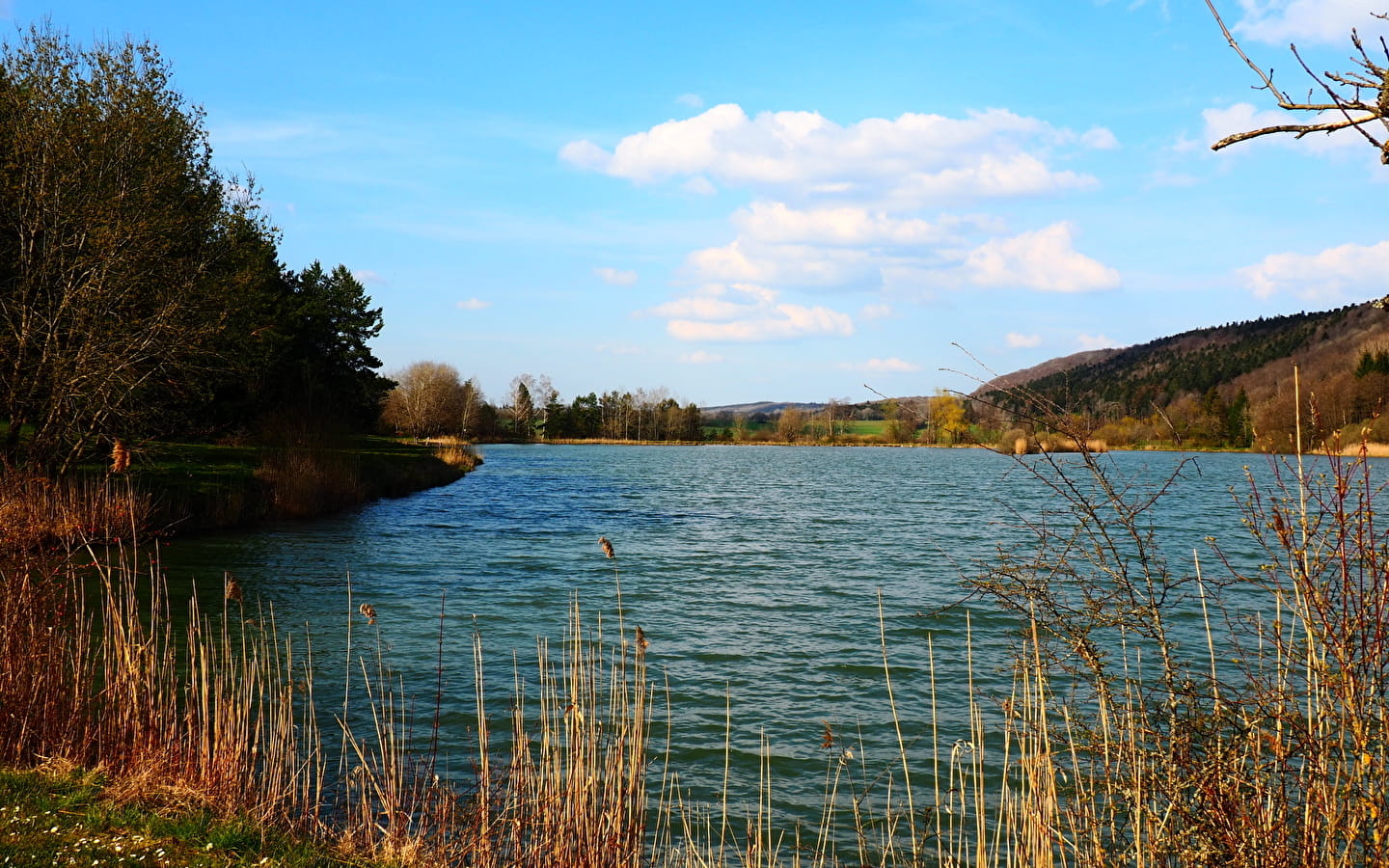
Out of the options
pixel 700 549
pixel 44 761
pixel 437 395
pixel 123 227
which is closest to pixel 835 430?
pixel 437 395

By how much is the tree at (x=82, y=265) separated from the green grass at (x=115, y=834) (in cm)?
1376

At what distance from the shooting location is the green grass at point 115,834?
5156 mm

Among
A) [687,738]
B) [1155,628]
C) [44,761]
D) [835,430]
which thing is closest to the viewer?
[1155,628]

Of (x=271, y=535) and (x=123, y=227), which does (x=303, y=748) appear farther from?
(x=271, y=535)

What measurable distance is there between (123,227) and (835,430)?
13581 centimetres

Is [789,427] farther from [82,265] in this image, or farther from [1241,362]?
[82,265]

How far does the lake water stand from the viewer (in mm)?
10633

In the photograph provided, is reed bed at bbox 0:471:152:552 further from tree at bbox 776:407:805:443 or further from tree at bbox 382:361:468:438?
tree at bbox 776:407:805:443

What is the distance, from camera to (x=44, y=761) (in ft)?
21.5

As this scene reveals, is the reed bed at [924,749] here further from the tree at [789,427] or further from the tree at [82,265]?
the tree at [789,427]

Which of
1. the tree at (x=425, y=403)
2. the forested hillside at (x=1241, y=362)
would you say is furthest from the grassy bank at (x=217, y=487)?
the tree at (x=425, y=403)

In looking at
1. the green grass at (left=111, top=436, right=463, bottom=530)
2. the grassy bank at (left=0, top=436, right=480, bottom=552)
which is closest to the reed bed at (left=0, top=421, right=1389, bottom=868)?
the grassy bank at (left=0, top=436, right=480, bottom=552)

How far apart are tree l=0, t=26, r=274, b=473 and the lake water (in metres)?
3.82

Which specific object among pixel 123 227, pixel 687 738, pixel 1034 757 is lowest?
pixel 687 738
